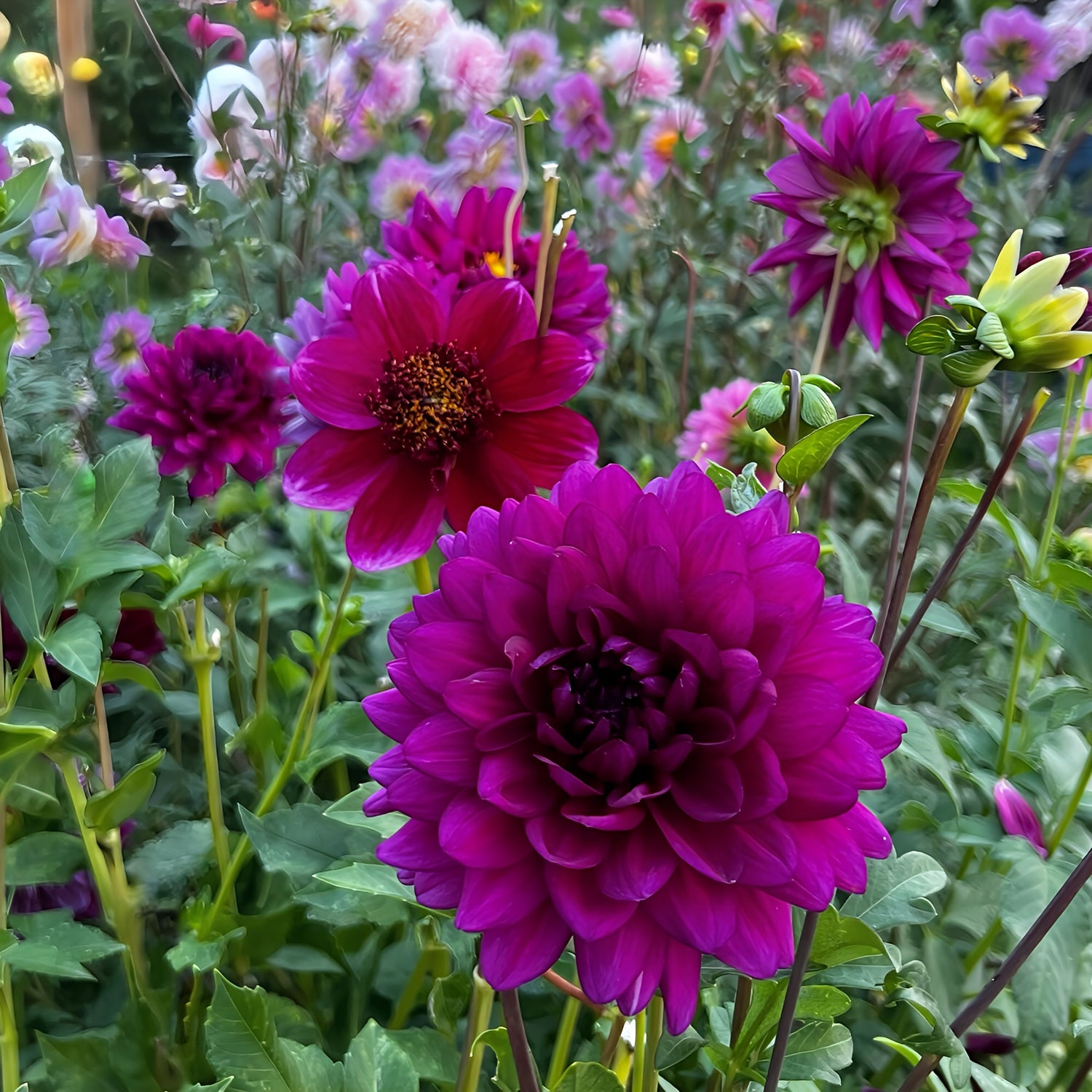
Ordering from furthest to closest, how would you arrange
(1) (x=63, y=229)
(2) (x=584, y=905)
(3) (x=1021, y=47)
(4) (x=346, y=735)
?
(3) (x=1021, y=47)
(1) (x=63, y=229)
(4) (x=346, y=735)
(2) (x=584, y=905)

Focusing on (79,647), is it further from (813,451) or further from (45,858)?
(813,451)

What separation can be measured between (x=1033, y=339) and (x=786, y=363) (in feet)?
2.34

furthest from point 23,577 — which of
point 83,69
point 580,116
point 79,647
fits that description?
point 580,116

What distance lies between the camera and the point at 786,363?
3.11 ft

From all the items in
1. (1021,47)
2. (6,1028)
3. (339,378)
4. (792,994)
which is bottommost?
(6,1028)

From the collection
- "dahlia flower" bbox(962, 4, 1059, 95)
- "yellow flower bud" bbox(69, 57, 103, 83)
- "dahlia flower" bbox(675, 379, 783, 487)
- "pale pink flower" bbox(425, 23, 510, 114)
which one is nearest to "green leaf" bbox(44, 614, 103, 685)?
"dahlia flower" bbox(675, 379, 783, 487)

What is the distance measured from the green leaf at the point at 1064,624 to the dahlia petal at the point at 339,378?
27cm

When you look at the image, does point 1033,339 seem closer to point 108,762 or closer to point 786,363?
point 108,762

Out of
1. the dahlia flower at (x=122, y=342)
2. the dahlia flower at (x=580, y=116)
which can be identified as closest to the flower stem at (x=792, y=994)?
the dahlia flower at (x=122, y=342)

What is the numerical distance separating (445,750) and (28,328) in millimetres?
525

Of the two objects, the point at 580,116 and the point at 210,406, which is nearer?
the point at 210,406

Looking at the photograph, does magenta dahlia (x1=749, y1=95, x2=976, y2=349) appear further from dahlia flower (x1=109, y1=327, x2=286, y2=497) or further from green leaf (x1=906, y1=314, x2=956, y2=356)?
dahlia flower (x1=109, y1=327, x2=286, y2=497)

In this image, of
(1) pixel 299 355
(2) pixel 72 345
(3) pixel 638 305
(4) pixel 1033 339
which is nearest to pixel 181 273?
(2) pixel 72 345

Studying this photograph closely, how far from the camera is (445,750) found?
0.21 m
